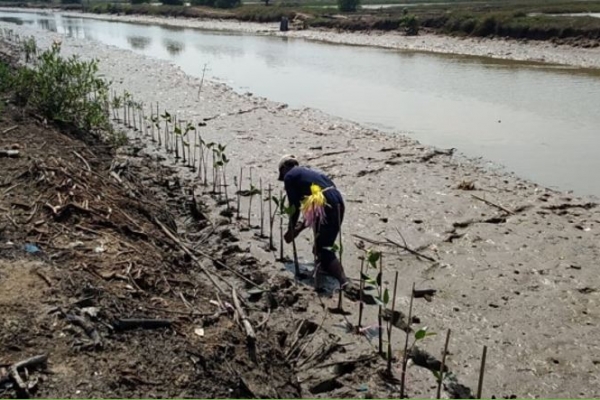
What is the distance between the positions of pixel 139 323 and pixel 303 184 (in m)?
2.67

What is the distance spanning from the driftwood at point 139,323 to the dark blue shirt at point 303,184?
95.6 inches

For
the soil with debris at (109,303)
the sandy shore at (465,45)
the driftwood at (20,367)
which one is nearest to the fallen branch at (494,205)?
the soil with debris at (109,303)

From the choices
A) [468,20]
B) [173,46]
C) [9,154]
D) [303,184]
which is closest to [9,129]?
[9,154]

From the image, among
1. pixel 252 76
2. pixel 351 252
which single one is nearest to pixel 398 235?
pixel 351 252

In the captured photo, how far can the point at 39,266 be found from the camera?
5.14m

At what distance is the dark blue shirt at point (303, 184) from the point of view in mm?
6637

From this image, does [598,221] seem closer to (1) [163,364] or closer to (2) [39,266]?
(1) [163,364]

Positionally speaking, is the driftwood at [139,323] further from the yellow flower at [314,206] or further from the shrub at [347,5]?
the shrub at [347,5]

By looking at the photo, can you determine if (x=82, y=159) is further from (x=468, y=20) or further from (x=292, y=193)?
(x=468, y=20)

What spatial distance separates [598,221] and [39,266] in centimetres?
775

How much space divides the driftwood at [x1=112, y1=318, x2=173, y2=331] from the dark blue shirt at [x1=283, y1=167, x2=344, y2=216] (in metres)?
2.43

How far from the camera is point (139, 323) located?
15.3 ft

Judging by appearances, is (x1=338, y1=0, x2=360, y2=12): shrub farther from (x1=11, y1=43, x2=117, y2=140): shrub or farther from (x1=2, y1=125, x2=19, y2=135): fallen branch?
(x1=2, y1=125, x2=19, y2=135): fallen branch

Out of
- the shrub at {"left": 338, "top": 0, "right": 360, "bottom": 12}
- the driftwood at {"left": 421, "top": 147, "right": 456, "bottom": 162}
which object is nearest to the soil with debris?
the driftwood at {"left": 421, "top": 147, "right": 456, "bottom": 162}
